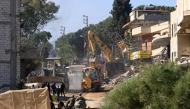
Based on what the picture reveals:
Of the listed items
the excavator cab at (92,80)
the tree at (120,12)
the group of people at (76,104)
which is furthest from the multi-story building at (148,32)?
the group of people at (76,104)

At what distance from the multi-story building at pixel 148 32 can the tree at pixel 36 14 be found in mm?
10507

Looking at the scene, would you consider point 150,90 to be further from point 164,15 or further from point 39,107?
point 164,15

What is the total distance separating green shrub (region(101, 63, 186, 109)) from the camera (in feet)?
39.3

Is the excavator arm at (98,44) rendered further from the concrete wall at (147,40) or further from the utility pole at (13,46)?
the utility pole at (13,46)

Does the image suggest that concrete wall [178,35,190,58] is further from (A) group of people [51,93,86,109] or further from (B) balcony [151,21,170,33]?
(A) group of people [51,93,86,109]

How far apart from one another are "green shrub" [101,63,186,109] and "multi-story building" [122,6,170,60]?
24.9 m

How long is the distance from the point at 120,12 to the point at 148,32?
22.8 m

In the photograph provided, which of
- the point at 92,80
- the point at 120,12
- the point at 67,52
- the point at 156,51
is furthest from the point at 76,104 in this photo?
the point at 67,52

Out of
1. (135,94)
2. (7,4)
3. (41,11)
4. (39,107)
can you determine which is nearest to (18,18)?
(7,4)

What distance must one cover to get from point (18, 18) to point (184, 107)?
69.0 feet

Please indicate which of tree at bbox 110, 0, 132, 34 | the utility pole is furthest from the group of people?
tree at bbox 110, 0, 132, 34

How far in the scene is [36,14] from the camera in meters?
61.1

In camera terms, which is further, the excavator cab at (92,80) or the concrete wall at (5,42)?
the excavator cab at (92,80)

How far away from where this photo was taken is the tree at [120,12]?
71125mm
